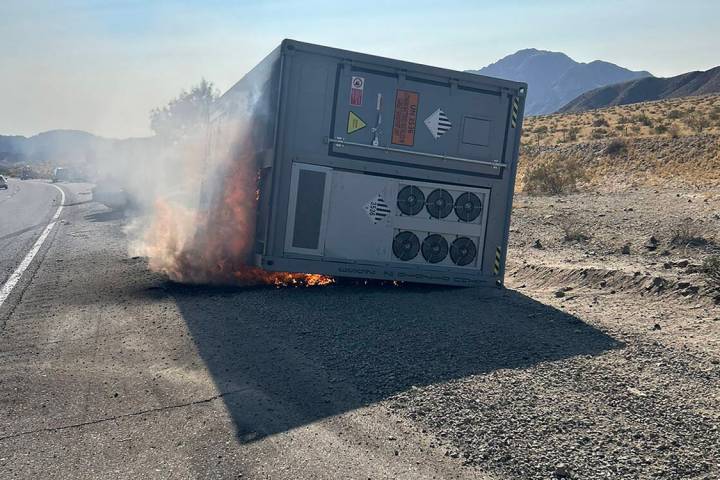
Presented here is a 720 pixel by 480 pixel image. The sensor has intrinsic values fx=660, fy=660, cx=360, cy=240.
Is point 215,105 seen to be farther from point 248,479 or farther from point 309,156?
point 248,479

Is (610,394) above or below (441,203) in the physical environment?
below

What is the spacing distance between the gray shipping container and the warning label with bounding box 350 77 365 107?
20 mm

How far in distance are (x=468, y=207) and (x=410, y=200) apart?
3.10 ft

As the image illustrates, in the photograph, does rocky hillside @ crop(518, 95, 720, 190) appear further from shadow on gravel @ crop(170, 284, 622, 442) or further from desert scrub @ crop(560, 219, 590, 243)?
shadow on gravel @ crop(170, 284, 622, 442)

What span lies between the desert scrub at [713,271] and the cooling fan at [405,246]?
12.7 ft

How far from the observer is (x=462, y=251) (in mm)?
10023

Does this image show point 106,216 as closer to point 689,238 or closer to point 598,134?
point 689,238

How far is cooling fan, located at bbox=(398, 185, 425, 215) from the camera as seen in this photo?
9.66m

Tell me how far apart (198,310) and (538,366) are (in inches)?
179

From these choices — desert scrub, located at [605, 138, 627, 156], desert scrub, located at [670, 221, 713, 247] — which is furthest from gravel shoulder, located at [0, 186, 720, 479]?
desert scrub, located at [605, 138, 627, 156]

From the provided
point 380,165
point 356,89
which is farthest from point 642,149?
point 356,89

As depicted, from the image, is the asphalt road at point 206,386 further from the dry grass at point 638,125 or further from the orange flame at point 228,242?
the dry grass at point 638,125

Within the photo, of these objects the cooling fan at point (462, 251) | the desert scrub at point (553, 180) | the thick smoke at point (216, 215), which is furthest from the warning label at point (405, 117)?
the desert scrub at point (553, 180)

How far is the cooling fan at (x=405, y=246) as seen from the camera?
973 cm
